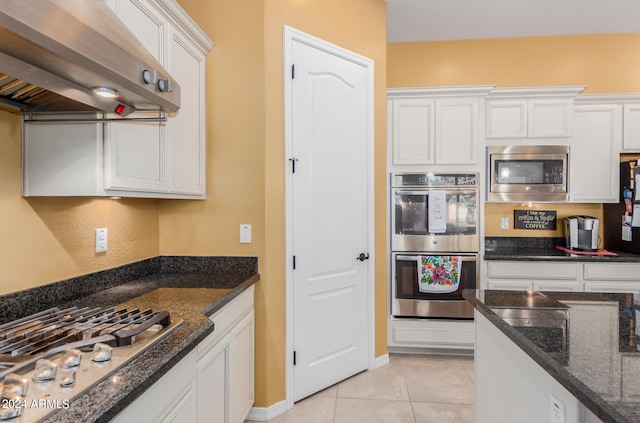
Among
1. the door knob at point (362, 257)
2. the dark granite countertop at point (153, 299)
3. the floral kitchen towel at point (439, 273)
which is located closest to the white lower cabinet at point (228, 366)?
the dark granite countertop at point (153, 299)

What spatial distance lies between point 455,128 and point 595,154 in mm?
1416

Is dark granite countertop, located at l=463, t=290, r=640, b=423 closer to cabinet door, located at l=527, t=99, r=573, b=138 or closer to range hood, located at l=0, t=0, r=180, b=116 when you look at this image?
range hood, located at l=0, t=0, r=180, b=116

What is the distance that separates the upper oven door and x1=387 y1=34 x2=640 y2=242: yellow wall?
27.8 inches

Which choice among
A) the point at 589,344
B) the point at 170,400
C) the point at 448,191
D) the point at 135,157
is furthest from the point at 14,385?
the point at 448,191

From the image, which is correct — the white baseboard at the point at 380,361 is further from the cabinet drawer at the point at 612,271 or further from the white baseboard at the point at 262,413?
the cabinet drawer at the point at 612,271

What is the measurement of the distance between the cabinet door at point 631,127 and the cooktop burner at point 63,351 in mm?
4204

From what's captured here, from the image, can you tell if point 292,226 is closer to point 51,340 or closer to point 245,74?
point 245,74

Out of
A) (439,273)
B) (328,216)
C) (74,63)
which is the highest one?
(74,63)

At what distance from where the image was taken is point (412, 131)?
3.33m

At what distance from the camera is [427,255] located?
3205 mm

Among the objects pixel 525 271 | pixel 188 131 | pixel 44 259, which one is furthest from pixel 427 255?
pixel 44 259

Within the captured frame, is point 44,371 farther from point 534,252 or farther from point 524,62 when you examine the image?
point 524,62

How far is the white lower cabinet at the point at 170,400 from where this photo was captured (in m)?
0.96

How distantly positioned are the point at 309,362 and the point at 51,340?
1732mm
